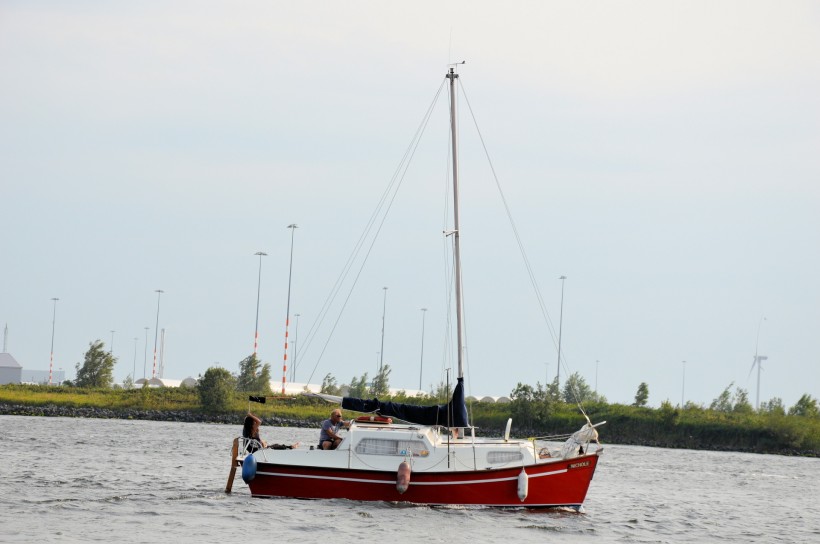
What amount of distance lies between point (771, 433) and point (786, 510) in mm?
51480

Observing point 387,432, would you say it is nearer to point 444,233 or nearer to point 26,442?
point 444,233

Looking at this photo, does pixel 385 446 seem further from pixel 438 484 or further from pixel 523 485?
pixel 523 485

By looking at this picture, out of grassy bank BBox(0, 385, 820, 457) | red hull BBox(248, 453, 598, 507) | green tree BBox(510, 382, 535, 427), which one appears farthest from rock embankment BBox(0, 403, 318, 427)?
red hull BBox(248, 453, 598, 507)

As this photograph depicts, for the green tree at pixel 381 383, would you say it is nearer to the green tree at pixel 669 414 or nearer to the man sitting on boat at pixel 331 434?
the green tree at pixel 669 414

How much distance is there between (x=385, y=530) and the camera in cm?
3180

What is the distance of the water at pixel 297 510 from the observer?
30922 millimetres

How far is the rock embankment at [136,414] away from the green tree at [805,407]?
45.7 meters

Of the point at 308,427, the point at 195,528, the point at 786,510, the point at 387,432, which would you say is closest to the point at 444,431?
the point at 387,432

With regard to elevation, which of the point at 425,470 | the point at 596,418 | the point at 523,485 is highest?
the point at 596,418

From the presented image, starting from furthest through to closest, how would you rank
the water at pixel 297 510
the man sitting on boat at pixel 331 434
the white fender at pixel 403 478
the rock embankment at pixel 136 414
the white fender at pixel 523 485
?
the rock embankment at pixel 136 414 < the man sitting on boat at pixel 331 434 < the white fender at pixel 523 485 < the white fender at pixel 403 478 < the water at pixel 297 510

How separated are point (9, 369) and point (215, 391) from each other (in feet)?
267

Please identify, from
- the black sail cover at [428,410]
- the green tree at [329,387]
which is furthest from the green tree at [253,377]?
the black sail cover at [428,410]

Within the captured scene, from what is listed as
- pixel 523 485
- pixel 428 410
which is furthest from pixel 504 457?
pixel 428 410

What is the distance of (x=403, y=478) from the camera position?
112 feet
